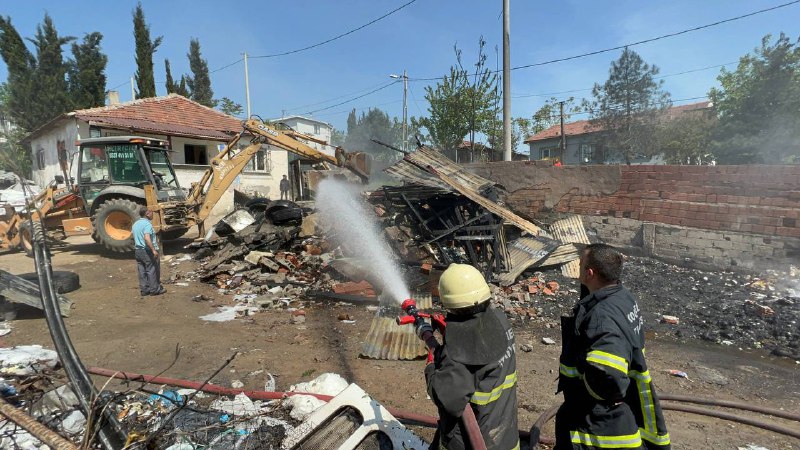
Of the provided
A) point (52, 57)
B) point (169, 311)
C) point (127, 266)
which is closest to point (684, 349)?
point (169, 311)

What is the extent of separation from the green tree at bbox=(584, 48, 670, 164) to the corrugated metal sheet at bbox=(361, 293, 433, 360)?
93.4 feet

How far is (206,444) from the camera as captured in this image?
2322mm

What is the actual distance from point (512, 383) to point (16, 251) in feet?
44.4

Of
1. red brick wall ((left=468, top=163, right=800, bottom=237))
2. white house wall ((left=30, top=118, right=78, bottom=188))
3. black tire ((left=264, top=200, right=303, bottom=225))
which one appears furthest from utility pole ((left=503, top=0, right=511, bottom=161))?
white house wall ((left=30, top=118, right=78, bottom=188))

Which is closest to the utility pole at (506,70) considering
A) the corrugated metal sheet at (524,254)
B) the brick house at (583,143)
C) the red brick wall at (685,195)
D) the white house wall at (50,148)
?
the red brick wall at (685,195)

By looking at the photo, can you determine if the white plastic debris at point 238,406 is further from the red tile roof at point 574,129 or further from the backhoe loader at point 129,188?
the red tile roof at point 574,129

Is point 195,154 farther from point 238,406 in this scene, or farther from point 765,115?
point 765,115

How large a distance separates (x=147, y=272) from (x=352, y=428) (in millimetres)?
5830

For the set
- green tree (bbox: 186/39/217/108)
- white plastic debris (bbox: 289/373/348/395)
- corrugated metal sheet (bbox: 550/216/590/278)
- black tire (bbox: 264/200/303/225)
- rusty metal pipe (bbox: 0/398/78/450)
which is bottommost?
white plastic debris (bbox: 289/373/348/395)

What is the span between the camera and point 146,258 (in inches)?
260

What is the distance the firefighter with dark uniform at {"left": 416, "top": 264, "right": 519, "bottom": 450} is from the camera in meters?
1.63

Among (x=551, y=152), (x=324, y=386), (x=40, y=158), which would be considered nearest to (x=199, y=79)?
(x=40, y=158)

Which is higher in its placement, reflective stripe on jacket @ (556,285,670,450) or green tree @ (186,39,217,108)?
green tree @ (186,39,217,108)

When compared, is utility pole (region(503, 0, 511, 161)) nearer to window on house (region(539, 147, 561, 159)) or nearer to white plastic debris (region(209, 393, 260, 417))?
white plastic debris (region(209, 393, 260, 417))
